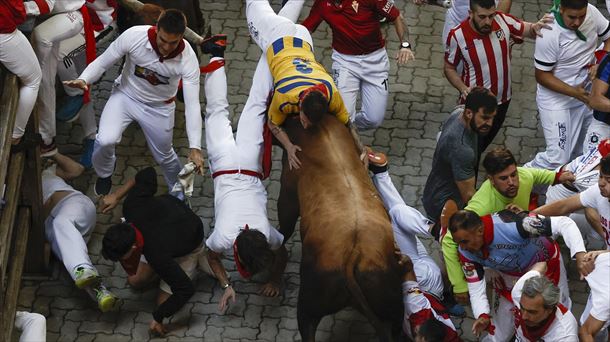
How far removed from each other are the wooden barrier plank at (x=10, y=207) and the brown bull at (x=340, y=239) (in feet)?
6.71

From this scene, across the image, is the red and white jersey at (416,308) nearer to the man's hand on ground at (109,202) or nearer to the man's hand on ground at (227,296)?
the man's hand on ground at (227,296)

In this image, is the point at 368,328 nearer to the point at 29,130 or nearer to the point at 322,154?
the point at 322,154

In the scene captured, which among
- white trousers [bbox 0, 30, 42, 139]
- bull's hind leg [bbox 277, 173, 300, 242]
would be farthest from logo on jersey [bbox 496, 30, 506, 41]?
white trousers [bbox 0, 30, 42, 139]

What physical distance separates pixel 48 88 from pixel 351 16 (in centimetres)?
257

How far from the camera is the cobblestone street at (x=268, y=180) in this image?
371 inches

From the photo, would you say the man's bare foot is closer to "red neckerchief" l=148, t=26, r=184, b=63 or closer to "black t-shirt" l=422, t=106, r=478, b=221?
"black t-shirt" l=422, t=106, r=478, b=221

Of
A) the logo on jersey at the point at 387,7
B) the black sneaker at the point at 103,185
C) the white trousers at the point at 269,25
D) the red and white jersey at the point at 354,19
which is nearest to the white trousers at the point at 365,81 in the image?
the red and white jersey at the point at 354,19

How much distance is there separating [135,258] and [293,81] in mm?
1754

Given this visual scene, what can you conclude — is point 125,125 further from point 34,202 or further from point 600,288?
point 600,288

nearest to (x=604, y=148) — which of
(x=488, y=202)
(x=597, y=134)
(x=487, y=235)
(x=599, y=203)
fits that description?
(x=599, y=203)

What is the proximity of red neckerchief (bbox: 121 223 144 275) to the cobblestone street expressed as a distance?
406mm

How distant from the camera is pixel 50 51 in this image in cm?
984

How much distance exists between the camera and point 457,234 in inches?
324

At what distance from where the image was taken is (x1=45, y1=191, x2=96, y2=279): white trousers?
941 cm
